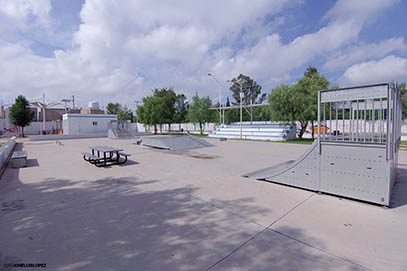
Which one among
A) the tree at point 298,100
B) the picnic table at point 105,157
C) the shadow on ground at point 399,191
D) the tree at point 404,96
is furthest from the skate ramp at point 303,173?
the tree at point 404,96

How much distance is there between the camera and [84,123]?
35.8 metres

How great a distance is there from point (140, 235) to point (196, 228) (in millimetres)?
883

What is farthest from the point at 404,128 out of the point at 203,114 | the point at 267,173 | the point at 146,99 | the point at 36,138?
the point at 36,138

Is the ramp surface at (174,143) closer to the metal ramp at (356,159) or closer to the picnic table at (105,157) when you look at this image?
the picnic table at (105,157)

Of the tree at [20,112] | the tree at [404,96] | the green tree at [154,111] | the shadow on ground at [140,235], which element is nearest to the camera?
the shadow on ground at [140,235]

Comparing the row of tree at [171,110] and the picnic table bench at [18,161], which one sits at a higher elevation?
the row of tree at [171,110]

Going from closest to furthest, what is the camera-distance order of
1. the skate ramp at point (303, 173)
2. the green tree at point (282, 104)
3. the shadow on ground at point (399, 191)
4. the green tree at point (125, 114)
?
the shadow on ground at point (399, 191) < the skate ramp at point (303, 173) < the green tree at point (282, 104) < the green tree at point (125, 114)

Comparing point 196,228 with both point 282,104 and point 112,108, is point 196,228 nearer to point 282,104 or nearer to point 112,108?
point 282,104

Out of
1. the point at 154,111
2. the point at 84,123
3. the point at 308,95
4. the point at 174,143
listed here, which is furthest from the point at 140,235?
the point at 84,123

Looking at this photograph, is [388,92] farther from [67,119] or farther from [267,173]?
[67,119]

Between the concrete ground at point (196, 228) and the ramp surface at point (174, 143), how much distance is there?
8301 mm

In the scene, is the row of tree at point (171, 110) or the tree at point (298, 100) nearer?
the tree at point (298, 100)

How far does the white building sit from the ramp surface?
81.1 ft

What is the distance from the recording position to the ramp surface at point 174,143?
14312 mm
